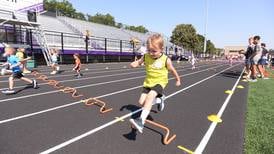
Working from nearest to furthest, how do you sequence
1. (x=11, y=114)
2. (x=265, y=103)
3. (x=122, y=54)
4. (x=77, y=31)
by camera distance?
(x=11, y=114) < (x=265, y=103) < (x=122, y=54) < (x=77, y=31)

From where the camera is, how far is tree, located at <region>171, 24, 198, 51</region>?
61750 millimetres

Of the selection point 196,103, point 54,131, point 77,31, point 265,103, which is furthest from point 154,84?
point 77,31

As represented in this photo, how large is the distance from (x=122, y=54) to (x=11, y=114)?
25532mm

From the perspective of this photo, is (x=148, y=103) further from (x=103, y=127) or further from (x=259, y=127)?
(x=259, y=127)

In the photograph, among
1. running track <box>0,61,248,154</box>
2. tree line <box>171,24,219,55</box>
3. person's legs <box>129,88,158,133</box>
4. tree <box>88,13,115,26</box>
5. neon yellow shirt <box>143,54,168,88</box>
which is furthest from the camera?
tree <box>88,13,115,26</box>

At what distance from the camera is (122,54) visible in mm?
30609

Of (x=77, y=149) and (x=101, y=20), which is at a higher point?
(x=101, y=20)

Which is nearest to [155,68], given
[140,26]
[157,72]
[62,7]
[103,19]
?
[157,72]

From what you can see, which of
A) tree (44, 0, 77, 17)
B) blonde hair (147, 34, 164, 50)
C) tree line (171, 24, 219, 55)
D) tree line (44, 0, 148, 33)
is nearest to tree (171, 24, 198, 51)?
tree line (171, 24, 219, 55)

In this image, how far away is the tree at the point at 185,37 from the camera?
6175 cm

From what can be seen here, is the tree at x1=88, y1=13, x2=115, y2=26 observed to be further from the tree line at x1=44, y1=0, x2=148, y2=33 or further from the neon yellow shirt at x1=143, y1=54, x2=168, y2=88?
the neon yellow shirt at x1=143, y1=54, x2=168, y2=88

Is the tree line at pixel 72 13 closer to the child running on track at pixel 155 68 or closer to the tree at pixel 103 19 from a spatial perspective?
the tree at pixel 103 19

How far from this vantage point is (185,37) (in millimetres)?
61562

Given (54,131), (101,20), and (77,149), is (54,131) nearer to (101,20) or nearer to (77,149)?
(77,149)
